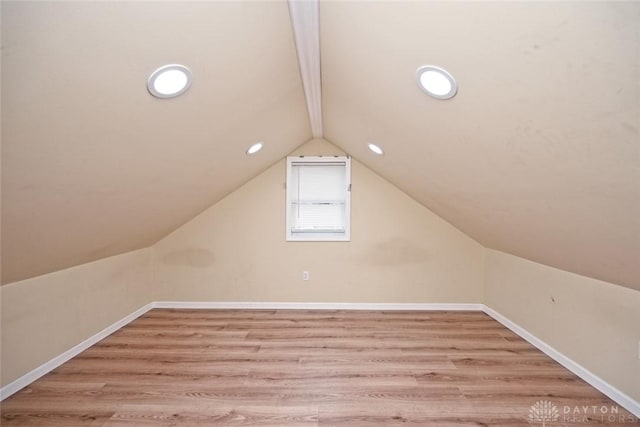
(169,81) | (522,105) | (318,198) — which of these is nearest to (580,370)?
(522,105)

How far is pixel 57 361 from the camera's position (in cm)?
245

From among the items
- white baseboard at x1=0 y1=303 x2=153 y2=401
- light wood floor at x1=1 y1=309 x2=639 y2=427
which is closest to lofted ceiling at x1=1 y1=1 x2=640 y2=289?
white baseboard at x1=0 y1=303 x2=153 y2=401

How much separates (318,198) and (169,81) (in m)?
2.65

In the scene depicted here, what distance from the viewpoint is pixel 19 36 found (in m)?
0.87

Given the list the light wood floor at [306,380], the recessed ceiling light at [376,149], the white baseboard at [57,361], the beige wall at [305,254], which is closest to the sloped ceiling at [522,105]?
the recessed ceiling light at [376,149]

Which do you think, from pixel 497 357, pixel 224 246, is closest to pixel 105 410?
pixel 224 246

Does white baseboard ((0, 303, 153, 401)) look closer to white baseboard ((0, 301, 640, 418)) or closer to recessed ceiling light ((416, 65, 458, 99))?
white baseboard ((0, 301, 640, 418))

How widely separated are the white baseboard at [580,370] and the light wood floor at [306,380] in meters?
0.06

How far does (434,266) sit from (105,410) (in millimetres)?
3397

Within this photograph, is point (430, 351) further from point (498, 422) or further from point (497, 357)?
point (498, 422)

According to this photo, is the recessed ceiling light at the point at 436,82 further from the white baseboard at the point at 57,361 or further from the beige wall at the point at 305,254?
the white baseboard at the point at 57,361

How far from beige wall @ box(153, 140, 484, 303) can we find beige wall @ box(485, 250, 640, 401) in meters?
0.71

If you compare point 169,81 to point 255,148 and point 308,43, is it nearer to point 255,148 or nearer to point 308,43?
point 308,43

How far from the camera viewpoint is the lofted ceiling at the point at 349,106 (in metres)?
0.92
